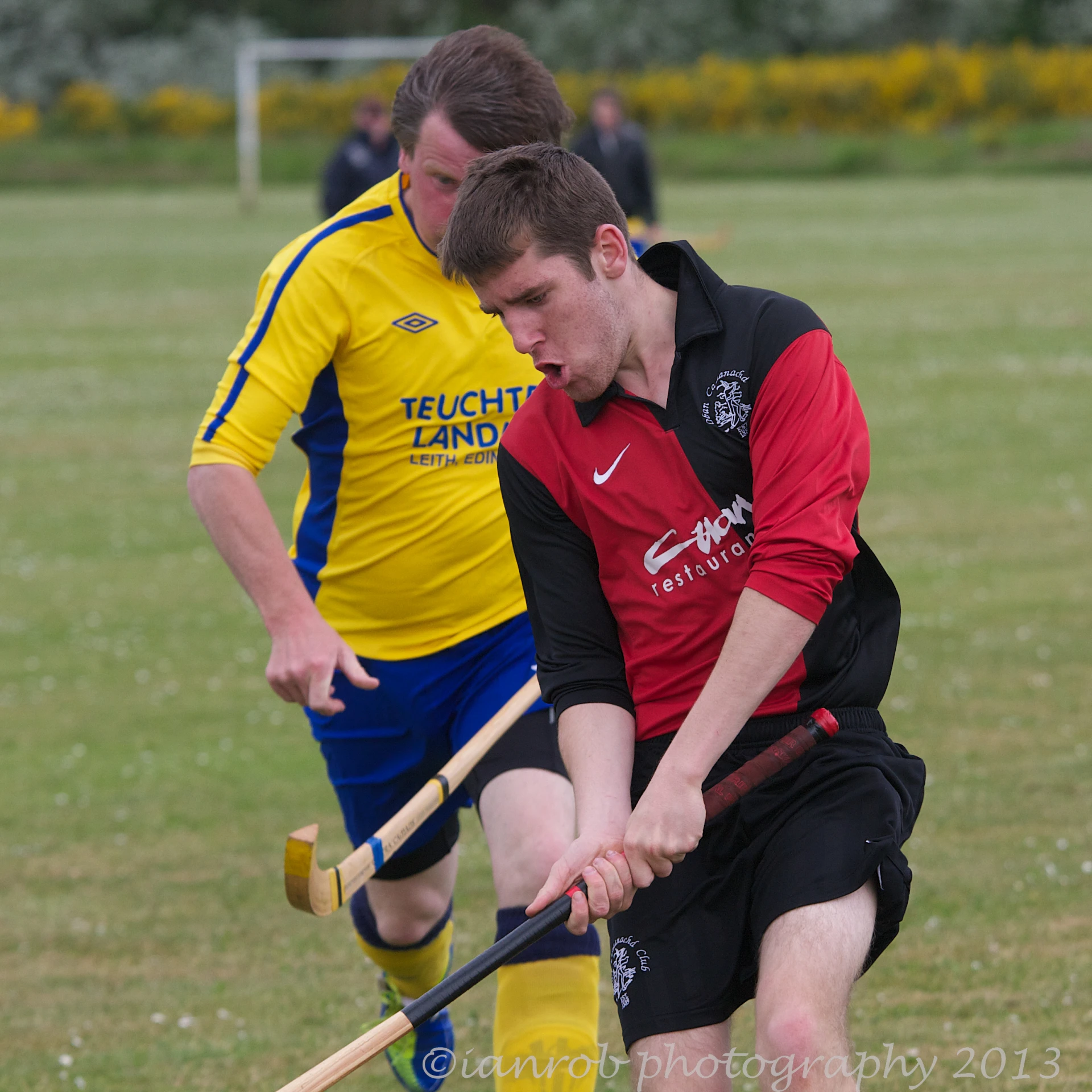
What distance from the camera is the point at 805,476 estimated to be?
9.59 feet

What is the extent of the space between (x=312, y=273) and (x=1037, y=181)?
41660 millimetres

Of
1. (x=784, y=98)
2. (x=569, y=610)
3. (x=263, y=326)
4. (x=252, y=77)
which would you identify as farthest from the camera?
(x=784, y=98)

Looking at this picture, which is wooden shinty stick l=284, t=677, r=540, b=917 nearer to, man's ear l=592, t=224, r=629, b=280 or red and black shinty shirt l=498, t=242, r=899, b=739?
red and black shinty shirt l=498, t=242, r=899, b=739

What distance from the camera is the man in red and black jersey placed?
9.43ft

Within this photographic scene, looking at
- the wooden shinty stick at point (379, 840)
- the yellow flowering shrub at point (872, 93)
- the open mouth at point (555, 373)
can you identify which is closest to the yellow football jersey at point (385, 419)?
the wooden shinty stick at point (379, 840)

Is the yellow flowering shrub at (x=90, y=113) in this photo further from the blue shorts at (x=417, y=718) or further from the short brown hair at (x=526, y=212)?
the short brown hair at (x=526, y=212)

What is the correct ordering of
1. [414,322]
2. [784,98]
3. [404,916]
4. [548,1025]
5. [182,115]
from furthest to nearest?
[182,115], [784,98], [404,916], [414,322], [548,1025]

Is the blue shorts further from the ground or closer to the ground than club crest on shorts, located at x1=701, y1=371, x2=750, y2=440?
closer to the ground

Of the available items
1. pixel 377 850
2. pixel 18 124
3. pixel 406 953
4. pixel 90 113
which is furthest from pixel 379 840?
pixel 18 124

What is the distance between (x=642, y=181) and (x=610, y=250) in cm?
1872

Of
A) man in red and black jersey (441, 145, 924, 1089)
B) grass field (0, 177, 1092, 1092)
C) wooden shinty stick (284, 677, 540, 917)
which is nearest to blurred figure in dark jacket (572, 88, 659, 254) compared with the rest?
grass field (0, 177, 1092, 1092)

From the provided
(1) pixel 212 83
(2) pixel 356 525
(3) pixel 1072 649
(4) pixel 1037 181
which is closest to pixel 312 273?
(2) pixel 356 525

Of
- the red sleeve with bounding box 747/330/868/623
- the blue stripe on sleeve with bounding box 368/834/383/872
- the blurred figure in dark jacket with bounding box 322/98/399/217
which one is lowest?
the blurred figure in dark jacket with bounding box 322/98/399/217

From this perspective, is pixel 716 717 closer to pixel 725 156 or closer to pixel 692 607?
pixel 692 607
